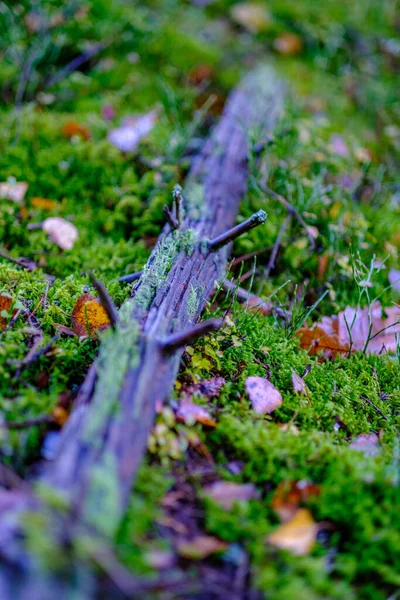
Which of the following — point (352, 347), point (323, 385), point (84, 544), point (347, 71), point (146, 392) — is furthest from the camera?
point (347, 71)

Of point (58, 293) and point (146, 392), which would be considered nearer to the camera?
point (146, 392)

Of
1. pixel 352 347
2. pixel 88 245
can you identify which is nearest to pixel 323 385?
pixel 352 347

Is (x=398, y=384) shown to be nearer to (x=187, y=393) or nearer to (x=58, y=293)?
(x=187, y=393)

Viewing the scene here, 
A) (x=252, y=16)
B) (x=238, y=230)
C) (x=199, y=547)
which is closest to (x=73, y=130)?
(x=238, y=230)

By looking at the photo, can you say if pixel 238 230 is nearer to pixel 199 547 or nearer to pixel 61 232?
pixel 61 232

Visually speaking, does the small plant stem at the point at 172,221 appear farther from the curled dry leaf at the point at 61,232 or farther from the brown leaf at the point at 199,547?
the brown leaf at the point at 199,547

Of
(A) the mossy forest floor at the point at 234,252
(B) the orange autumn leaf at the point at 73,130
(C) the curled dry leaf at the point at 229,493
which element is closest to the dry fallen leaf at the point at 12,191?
(A) the mossy forest floor at the point at 234,252
